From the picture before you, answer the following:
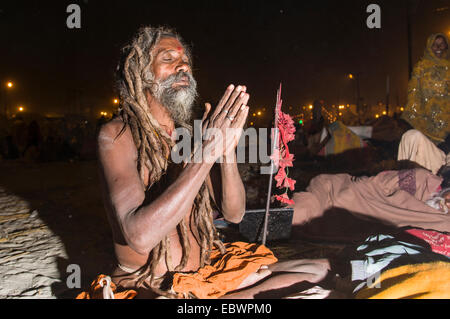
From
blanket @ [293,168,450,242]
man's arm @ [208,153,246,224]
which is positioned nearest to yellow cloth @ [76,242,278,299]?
man's arm @ [208,153,246,224]

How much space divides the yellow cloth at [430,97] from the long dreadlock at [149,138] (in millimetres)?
6024

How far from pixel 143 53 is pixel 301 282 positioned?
77.2 inches

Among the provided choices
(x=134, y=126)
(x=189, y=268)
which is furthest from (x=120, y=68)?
(x=189, y=268)

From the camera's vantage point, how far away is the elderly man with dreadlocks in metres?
1.64

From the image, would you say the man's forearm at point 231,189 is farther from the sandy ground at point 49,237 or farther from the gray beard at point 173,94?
the sandy ground at point 49,237

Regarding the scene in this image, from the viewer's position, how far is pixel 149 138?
6.68 feet

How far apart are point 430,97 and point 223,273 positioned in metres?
6.75

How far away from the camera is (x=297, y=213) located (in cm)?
442

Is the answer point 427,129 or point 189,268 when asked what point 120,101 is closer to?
point 189,268

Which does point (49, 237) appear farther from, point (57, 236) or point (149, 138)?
point (149, 138)

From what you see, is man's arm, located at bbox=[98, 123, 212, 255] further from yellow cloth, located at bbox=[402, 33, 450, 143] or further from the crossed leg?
yellow cloth, located at bbox=[402, 33, 450, 143]

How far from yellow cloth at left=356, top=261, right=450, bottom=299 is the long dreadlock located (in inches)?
41.9

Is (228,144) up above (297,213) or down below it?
above

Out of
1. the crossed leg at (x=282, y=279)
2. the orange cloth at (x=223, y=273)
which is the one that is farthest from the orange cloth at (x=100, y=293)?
the crossed leg at (x=282, y=279)
